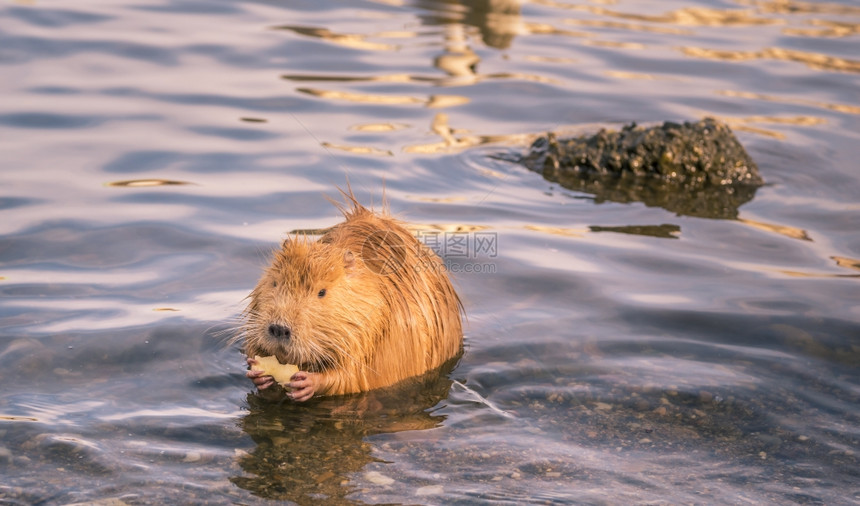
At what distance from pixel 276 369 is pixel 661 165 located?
15.7 ft

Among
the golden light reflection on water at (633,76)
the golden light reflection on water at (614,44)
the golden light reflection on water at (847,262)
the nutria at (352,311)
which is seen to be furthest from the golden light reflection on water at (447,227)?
the golden light reflection on water at (614,44)

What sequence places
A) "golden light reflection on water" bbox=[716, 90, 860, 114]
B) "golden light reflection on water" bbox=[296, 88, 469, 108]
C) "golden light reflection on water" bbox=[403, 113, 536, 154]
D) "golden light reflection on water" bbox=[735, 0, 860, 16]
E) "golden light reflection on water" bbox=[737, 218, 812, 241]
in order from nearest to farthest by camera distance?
"golden light reflection on water" bbox=[737, 218, 812, 241] < "golden light reflection on water" bbox=[403, 113, 536, 154] < "golden light reflection on water" bbox=[296, 88, 469, 108] < "golden light reflection on water" bbox=[716, 90, 860, 114] < "golden light reflection on water" bbox=[735, 0, 860, 16]

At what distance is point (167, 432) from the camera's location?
15.4 ft

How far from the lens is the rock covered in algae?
27.6ft

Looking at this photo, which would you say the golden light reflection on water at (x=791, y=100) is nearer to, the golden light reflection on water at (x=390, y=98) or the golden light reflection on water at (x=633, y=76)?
the golden light reflection on water at (x=633, y=76)

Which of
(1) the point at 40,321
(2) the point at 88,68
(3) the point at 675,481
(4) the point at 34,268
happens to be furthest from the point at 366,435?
(2) the point at 88,68

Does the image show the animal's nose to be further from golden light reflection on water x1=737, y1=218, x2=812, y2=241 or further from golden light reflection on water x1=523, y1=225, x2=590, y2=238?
golden light reflection on water x1=737, y1=218, x2=812, y2=241

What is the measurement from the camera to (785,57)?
13.0 m

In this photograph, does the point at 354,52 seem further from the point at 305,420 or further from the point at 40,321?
the point at 305,420

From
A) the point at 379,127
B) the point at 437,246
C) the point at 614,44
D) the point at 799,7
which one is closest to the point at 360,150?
the point at 379,127

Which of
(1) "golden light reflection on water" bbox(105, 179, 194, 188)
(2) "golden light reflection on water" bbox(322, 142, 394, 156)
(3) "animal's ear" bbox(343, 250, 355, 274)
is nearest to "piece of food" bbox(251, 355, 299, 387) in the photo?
(3) "animal's ear" bbox(343, 250, 355, 274)

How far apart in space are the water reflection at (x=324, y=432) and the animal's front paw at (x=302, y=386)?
143mm

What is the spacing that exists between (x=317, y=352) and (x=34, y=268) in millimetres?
2557

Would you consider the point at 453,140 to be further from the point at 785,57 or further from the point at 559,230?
the point at 785,57
